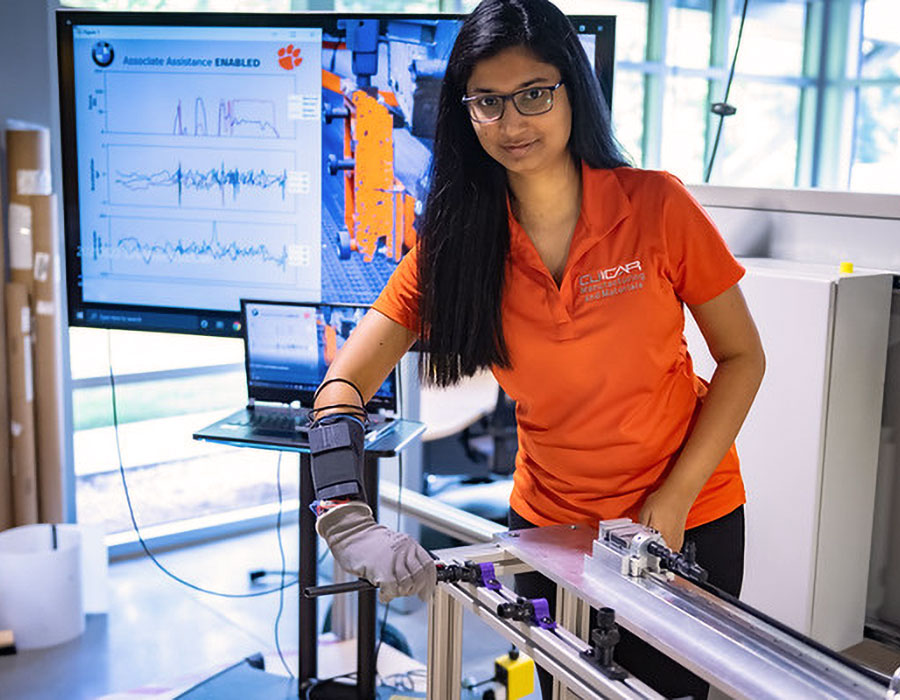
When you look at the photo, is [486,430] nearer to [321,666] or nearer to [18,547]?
[321,666]

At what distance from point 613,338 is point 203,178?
1437 mm

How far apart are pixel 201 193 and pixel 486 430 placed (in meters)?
1.92

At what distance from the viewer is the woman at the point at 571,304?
1.43m

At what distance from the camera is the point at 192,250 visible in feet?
8.45

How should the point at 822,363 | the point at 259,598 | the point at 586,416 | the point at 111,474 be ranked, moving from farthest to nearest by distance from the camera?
the point at 111,474 < the point at 259,598 < the point at 822,363 < the point at 586,416

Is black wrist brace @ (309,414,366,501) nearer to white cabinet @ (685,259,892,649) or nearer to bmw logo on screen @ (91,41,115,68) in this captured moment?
white cabinet @ (685,259,892,649)

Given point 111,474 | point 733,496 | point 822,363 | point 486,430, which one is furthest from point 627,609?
point 111,474

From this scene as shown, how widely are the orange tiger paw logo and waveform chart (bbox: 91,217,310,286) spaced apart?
386 mm

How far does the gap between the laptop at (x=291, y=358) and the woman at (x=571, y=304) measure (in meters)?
0.81

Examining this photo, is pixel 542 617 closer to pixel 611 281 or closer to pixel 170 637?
pixel 611 281

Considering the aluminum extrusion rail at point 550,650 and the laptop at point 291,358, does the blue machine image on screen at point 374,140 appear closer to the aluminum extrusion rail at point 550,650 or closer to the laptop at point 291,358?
the laptop at point 291,358

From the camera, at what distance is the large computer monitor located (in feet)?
7.80

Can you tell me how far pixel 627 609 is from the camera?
3.79 ft

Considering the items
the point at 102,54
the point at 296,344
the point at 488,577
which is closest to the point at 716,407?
the point at 488,577
